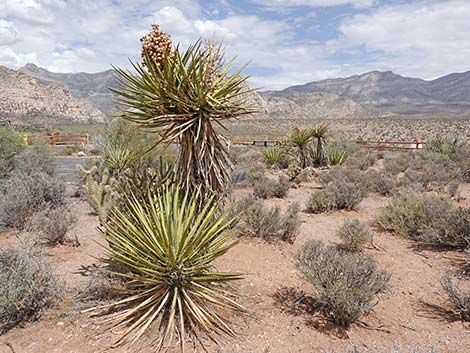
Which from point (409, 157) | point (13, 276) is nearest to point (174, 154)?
point (13, 276)

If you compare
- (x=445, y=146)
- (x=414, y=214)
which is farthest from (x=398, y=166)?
(x=414, y=214)

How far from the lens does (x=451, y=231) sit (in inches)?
248

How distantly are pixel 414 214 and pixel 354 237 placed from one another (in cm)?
202

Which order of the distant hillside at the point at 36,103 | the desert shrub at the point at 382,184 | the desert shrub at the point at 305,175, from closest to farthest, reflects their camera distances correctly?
the desert shrub at the point at 382,184 < the desert shrub at the point at 305,175 < the distant hillside at the point at 36,103

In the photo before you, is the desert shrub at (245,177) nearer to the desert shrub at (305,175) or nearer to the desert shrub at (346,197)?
the desert shrub at (305,175)

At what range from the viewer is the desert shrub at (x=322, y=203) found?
9.16 m

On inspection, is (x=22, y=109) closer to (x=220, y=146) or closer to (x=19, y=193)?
(x=19, y=193)

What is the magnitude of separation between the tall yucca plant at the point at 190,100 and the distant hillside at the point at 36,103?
7325 centimetres

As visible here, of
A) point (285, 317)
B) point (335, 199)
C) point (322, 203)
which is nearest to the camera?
point (285, 317)

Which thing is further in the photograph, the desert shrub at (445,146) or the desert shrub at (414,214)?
the desert shrub at (445,146)

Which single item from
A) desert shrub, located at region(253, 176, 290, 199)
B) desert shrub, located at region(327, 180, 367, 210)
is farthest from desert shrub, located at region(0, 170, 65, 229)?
desert shrub, located at region(327, 180, 367, 210)

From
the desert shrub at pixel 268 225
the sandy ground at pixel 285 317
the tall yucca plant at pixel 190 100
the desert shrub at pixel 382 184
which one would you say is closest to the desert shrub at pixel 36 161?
the sandy ground at pixel 285 317

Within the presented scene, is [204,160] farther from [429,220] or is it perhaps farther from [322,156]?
[322,156]

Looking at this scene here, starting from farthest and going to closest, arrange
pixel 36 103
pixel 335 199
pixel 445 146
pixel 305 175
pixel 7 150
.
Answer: pixel 36 103, pixel 445 146, pixel 305 175, pixel 7 150, pixel 335 199
